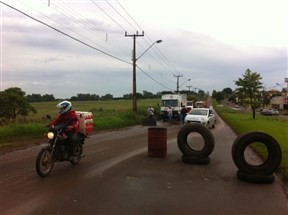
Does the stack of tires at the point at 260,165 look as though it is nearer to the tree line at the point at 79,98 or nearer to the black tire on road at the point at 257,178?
the black tire on road at the point at 257,178

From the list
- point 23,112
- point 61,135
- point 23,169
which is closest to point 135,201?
point 61,135

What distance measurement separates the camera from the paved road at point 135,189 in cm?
693

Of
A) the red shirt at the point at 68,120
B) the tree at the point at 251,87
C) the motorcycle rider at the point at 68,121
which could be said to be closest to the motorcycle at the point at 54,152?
the motorcycle rider at the point at 68,121

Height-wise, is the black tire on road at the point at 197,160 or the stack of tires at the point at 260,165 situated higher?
the stack of tires at the point at 260,165

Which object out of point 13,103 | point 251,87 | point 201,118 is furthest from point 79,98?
point 201,118

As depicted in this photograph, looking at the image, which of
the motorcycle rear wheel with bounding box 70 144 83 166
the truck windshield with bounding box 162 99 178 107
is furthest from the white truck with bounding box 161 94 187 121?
the motorcycle rear wheel with bounding box 70 144 83 166

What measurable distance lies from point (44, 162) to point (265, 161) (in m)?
5.37

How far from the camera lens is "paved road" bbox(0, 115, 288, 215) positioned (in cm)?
693

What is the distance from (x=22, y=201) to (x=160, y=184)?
298cm

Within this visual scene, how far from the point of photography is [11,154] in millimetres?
14117

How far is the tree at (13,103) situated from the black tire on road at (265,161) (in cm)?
2486

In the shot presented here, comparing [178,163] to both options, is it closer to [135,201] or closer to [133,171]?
[133,171]

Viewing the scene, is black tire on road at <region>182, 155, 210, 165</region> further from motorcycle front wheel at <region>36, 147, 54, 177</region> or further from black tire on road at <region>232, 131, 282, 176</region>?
motorcycle front wheel at <region>36, 147, 54, 177</region>

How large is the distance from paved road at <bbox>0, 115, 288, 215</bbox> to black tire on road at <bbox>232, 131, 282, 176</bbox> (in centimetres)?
37
